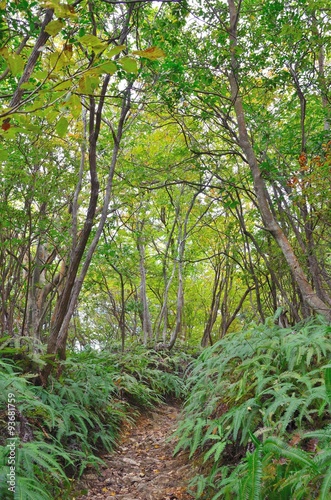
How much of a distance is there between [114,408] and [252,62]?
5571 millimetres

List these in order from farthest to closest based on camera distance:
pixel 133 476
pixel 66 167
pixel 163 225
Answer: pixel 163 225, pixel 66 167, pixel 133 476

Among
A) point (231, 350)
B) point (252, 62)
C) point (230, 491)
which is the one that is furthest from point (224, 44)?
point (230, 491)

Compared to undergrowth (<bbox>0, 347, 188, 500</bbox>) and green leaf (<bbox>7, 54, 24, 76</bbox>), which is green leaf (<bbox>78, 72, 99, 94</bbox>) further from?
undergrowth (<bbox>0, 347, 188, 500</bbox>)

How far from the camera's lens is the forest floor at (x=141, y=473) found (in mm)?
3428

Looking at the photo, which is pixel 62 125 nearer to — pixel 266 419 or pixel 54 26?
pixel 54 26

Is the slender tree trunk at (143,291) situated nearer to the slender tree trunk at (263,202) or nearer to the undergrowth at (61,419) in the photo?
the undergrowth at (61,419)

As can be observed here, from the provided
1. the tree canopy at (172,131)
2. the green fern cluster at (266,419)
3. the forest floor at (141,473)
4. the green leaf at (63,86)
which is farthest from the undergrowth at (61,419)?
the green leaf at (63,86)

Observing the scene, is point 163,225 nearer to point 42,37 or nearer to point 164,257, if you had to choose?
point 164,257

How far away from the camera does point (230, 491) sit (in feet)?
8.39

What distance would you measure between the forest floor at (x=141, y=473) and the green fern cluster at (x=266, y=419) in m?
0.24

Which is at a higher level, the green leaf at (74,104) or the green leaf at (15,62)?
the green leaf at (15,62)

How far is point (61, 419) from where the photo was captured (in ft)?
12.7

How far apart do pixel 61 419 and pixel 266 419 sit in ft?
7.07

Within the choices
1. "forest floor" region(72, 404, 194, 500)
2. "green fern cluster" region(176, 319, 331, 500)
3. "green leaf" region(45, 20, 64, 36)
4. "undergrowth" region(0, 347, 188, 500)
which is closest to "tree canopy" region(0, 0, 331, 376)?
"green leaf" region(45, 20, 64, 36)
